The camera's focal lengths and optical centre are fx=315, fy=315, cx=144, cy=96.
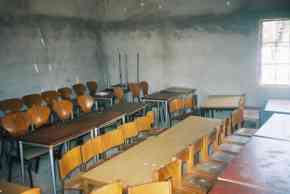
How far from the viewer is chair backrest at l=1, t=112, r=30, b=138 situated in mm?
4227

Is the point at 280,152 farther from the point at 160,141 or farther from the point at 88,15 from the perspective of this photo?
the point at 88,15

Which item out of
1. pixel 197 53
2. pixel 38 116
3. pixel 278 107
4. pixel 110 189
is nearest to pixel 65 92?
pixel 38 116

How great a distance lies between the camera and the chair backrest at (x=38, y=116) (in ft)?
15.5

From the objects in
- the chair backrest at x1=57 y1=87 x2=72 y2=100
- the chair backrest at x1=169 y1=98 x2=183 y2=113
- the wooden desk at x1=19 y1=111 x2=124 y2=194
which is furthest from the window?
the chair backrest at x1=57 y1=87 x2=72 y2=100

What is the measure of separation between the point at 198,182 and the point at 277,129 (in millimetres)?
1293

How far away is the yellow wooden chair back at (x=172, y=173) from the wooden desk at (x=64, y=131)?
1.46 metres

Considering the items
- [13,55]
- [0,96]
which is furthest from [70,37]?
[0,96]

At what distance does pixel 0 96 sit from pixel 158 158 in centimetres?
406

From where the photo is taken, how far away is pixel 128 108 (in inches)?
207

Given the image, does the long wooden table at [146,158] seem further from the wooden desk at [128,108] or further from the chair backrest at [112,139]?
the wooden desk at [128,108]

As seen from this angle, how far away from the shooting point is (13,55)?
617 centimetres

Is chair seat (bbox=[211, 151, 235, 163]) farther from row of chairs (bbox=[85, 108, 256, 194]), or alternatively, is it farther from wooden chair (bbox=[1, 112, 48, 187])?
wooden chair (bbox=[1, 112, 48, 187])

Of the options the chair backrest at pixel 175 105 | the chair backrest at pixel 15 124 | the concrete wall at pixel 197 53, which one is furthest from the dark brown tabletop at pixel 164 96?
the chair backrest at pixel 15 124

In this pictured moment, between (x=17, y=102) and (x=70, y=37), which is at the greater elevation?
(x=70, y=37)
